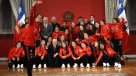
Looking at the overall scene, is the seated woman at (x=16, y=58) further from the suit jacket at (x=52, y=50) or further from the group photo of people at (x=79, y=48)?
the suit jacket at (x=52, y=50)

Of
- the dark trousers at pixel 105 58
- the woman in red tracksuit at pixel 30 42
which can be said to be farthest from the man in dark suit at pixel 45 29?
the woman in red tracksuit at pixel 30 42

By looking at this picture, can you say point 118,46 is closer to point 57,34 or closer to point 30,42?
point 57,34

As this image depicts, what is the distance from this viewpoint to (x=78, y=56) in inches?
466

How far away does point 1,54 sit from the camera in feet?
48.4

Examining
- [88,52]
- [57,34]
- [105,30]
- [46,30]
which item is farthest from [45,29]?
[105,30]

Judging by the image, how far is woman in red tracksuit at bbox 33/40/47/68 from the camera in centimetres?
1187

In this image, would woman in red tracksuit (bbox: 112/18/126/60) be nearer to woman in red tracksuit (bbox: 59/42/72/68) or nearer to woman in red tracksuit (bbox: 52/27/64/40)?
woman in red tracksuit (bbox: 59/42/72/68)

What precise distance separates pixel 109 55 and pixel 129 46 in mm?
3159

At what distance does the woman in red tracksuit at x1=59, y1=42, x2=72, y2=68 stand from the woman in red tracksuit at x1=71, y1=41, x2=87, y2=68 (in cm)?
18

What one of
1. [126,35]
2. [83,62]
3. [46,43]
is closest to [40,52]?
[46,43]

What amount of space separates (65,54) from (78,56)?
47 centimetres

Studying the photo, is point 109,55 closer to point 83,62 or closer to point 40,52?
point 83,62

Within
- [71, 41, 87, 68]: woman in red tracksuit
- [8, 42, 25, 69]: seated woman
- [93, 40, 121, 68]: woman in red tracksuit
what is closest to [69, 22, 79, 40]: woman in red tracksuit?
[71, 41, 87, 68]: woman in red tracksuit

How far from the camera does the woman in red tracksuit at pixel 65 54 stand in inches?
464
